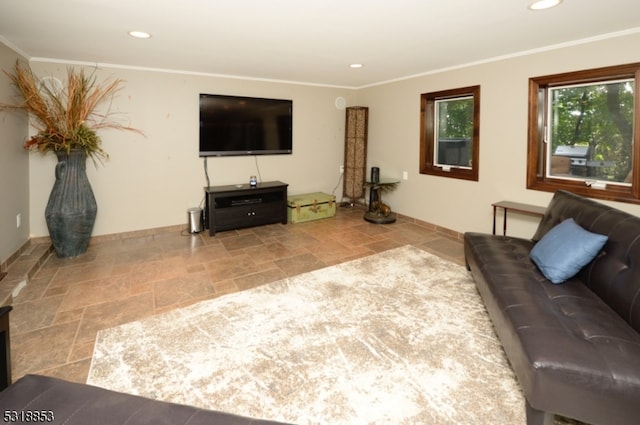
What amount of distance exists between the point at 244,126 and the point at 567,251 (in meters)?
4.13

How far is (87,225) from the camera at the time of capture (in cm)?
370

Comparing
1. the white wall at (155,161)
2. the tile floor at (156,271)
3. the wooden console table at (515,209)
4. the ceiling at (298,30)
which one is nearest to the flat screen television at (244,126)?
the white wall at (155,161)

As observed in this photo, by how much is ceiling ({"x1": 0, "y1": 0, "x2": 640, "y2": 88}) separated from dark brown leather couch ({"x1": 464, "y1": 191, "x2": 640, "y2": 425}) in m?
1.47

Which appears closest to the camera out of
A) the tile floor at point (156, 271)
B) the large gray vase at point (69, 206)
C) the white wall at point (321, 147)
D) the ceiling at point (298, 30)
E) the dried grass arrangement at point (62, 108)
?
the tile floor at point (156, 271)

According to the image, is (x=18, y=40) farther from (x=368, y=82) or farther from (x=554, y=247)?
(x=554, y=247)

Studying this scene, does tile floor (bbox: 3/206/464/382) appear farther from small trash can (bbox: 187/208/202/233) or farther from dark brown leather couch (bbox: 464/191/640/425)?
dark brown leather couch (bbox: 464/191/640/425)

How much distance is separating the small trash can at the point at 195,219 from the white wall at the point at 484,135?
290 centimetres

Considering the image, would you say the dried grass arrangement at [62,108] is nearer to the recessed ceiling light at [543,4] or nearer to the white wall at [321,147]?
the white wall at [321,147]

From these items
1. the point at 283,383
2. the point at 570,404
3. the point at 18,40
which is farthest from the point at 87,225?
the point at 570,404

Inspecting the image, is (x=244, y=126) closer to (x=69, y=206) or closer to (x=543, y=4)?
(x=69, y=206)

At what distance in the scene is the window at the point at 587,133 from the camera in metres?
2.99

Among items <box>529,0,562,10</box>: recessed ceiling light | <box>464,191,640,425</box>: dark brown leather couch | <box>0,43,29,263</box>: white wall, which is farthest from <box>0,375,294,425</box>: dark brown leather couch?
<box>529,0,562,10</box>: recessed ceiling light

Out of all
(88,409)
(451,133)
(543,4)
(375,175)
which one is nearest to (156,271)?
(88,409)

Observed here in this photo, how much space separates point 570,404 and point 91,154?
481 centimetres
